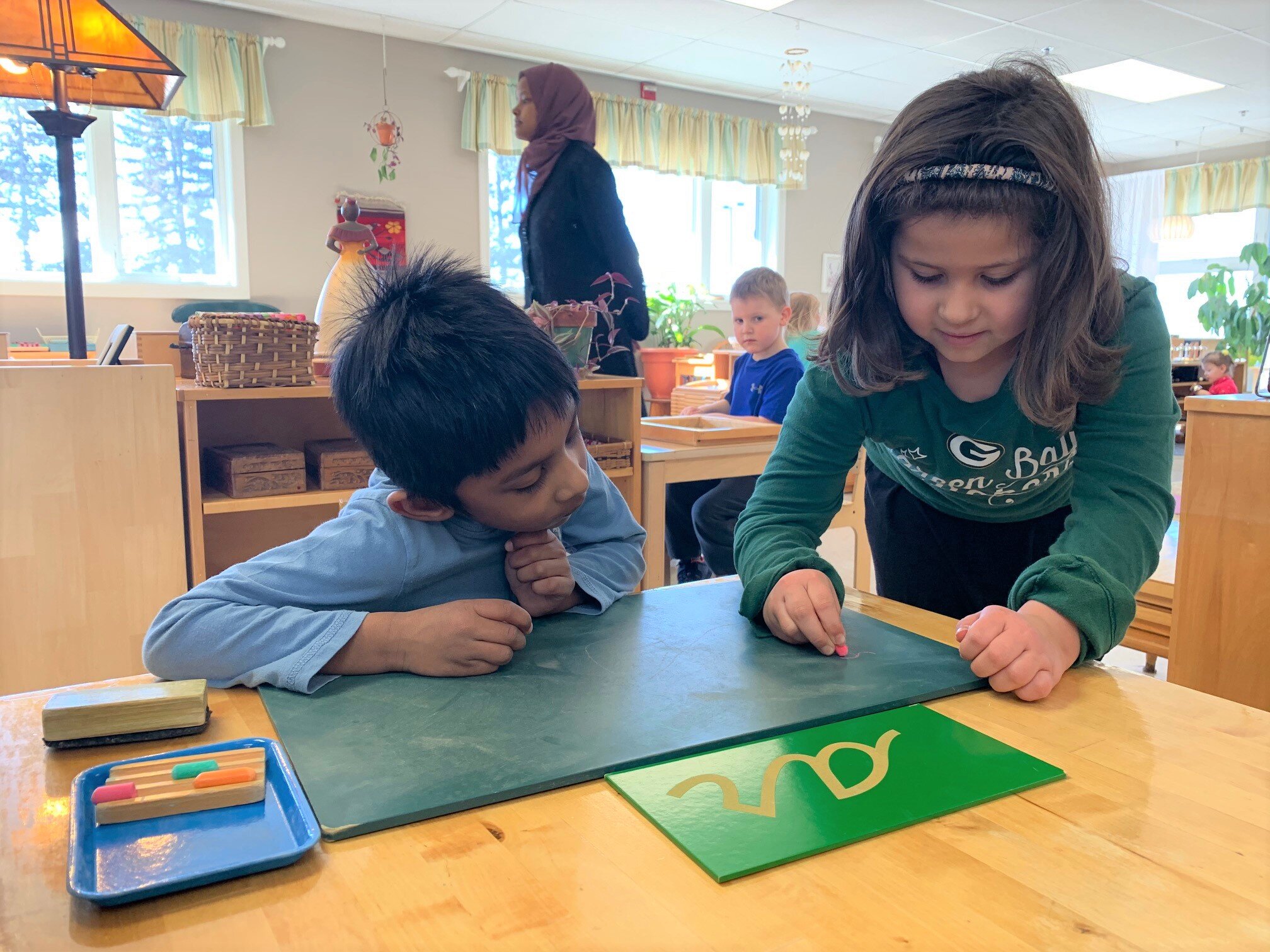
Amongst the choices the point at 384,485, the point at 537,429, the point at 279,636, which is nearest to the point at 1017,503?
the point at 537,429

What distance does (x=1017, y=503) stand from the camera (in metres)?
1.09

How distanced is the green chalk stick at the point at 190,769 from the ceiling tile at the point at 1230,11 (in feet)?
18.5

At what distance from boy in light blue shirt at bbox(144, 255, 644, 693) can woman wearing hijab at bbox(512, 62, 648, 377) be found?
5.17ft

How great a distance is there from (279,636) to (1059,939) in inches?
21.5

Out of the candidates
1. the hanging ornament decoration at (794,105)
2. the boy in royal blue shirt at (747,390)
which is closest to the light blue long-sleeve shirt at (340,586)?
the boy in royal blue shirt at (747,390)

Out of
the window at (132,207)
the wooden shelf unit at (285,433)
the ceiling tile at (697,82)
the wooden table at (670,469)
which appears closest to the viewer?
the wooden shelf unit at (285,433)

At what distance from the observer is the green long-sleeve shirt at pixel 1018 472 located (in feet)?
2.68

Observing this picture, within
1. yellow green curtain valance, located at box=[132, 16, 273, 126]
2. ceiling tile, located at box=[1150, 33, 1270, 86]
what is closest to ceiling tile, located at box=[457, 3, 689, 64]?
yellow green curtain valance, located at box=[132, 16, 273, 126]

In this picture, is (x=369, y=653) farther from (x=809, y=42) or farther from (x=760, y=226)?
(x=760, y=226)

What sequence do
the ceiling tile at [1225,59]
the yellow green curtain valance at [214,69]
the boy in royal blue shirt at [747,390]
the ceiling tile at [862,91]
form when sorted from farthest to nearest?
the ceiling tile at [862,91] → the ceiling tile at [1225,59] → the yellow green curtain valance at [214,69] → the boy in royal blue shirt at [747,390]

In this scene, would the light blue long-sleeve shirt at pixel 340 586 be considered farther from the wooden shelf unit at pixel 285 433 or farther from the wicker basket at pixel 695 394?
the wicker basket at pixel 695 394

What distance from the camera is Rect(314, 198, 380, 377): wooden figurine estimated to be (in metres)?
1.83

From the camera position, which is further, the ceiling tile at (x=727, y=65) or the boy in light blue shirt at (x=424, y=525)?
the ceiling tile at (x=727, y=65)

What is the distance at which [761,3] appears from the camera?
473 cm
